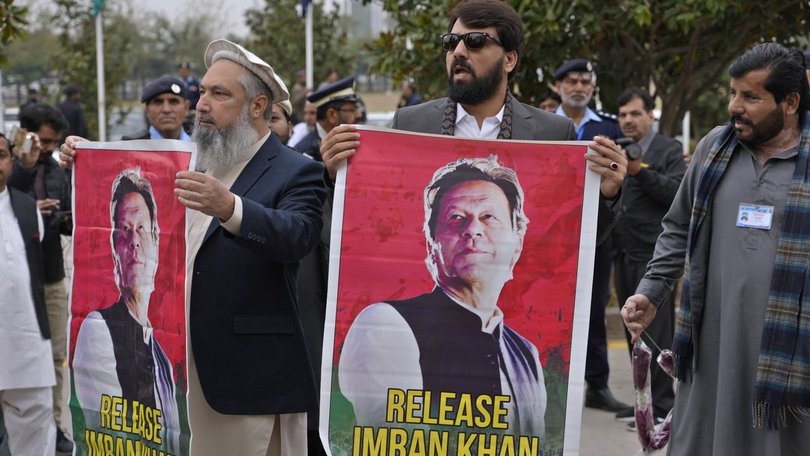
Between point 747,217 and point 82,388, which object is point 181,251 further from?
point 747,217

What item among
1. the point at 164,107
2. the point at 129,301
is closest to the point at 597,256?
the point at 164,107

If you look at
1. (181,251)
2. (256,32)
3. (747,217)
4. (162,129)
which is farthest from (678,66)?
(256,32)

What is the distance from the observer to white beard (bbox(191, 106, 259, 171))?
4125 millimetres

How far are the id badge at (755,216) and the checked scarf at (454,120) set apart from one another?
34.3 inches

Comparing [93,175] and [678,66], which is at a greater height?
[678,66]

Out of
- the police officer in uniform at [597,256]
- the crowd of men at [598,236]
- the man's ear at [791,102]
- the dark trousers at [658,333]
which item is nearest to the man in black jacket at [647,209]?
the dark trousers at [658,333]

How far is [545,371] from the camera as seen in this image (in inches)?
145

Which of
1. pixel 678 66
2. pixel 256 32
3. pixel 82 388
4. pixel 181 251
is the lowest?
pixel 82 388

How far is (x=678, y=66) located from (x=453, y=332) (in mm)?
8031

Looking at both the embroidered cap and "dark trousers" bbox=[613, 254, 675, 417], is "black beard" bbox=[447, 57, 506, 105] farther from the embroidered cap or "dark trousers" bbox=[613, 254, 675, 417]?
"dark trousers" bbox=[613, 254, 675, 417]

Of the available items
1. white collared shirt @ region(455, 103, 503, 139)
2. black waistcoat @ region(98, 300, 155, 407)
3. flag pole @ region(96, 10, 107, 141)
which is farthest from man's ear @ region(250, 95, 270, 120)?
flag pole @ region(96, 10, 107, 141)

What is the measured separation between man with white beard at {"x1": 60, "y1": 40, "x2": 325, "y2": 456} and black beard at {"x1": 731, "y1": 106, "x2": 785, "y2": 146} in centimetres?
153

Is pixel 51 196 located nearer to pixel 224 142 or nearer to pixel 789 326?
pixel 224 142

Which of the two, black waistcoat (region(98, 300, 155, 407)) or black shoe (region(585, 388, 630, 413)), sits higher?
black waistcoat (region(98, 300, 155, 407))
